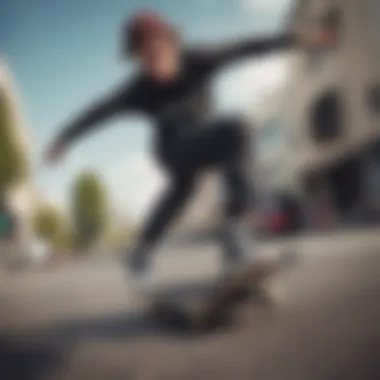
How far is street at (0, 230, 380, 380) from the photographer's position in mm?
1270

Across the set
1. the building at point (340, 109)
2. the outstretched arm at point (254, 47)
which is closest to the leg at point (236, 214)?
the building at point (340, 109)

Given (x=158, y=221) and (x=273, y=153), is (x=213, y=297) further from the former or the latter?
(x=273, y=153)

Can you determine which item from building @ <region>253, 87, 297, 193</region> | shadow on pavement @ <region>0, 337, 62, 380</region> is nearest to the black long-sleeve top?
building @ <region>253, 87, 297, 193</region>

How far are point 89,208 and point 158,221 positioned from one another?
14 cm

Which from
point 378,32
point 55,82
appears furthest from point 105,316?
point 378,32

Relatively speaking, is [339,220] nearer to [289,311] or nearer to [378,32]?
[289,311]

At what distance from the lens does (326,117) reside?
4.33 ft

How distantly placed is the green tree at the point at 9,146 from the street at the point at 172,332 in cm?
19

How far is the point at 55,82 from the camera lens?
1.31 meters

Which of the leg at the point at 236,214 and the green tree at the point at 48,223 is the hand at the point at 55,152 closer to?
the green tree at the point at 48,223

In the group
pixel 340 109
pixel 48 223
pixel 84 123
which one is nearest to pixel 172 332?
pixel 48 223

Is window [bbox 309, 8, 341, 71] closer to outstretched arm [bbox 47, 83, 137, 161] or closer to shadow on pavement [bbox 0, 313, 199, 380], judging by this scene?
outstretched arm [bbox 47, 83, 137, 161]

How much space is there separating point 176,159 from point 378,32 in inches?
18.8

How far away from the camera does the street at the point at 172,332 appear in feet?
4.17
